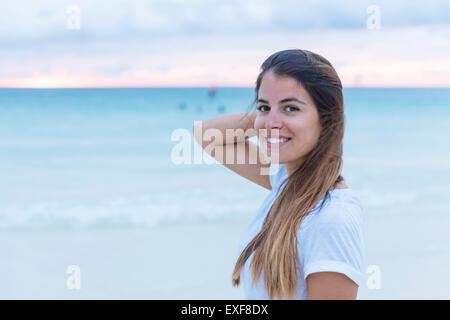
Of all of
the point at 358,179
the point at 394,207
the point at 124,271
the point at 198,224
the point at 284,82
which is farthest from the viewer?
the point at 358,179

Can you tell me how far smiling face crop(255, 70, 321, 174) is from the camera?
67.0 inches

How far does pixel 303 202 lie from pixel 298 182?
0.12 m

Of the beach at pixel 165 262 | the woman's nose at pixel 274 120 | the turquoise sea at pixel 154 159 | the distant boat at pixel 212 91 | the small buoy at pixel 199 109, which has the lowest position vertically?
the beach at pixel 165 262

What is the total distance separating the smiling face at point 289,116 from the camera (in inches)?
67.0

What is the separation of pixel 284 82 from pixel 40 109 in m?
17.3

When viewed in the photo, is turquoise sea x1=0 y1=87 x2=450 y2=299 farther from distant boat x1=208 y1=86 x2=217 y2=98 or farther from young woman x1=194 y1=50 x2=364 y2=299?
young woman x1=194 y1=50 x2=364 y2=299

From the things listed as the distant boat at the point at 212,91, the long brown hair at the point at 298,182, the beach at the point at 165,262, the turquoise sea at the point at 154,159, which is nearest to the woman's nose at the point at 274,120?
the long brown hair at the point at 298,182

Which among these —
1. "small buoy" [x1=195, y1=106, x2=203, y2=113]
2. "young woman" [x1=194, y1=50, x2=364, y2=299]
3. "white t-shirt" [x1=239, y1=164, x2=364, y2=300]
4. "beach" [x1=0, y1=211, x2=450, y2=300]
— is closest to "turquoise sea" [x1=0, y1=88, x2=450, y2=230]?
"small buoy" [x1=195, y1=106, x2=203, y2=113]

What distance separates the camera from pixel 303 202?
167 centimetres

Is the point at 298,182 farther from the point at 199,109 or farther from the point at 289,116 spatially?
the point at 199,109

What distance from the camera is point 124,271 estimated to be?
6043mm

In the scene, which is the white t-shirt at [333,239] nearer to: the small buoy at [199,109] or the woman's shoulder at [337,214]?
the woman's shoulder at [337,214]
